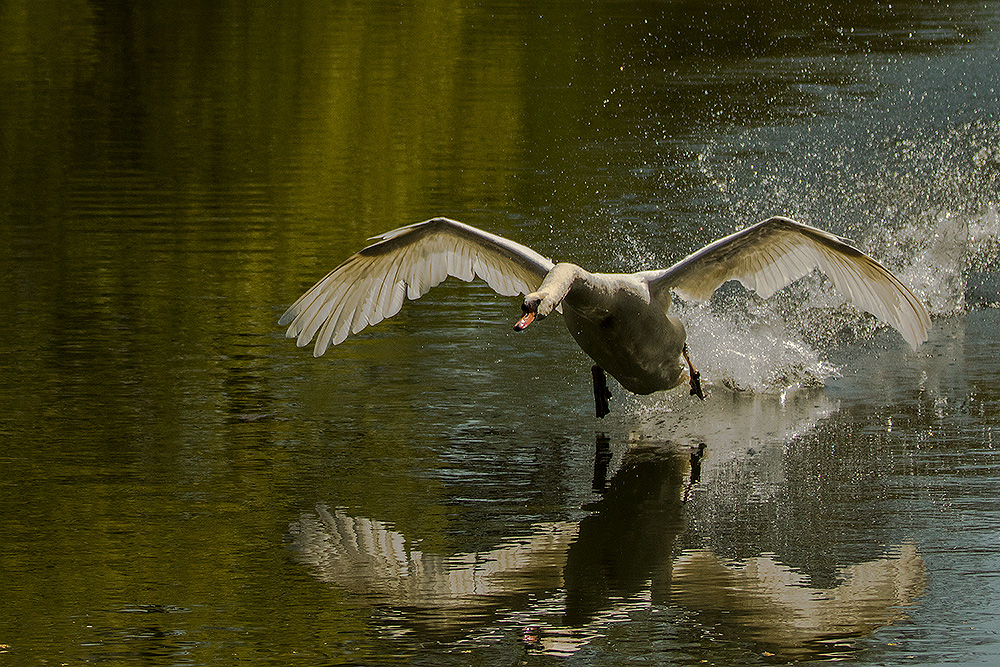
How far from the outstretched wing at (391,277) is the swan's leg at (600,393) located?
0.71m

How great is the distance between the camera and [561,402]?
1116cm

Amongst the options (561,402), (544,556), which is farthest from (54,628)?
(561,402)

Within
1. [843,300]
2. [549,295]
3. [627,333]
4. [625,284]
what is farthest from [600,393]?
[843,300]

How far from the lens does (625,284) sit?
31.8 feet

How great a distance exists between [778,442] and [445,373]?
8.77ft

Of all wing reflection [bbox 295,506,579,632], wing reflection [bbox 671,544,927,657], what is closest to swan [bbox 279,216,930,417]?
wing reflection [bbox 295,506,579,632]

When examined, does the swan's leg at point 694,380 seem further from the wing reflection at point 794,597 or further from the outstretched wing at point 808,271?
the wing reflection at point 794,597

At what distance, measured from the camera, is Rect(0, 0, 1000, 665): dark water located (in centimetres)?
740

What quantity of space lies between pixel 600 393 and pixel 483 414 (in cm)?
82

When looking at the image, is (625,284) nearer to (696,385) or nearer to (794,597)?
(696,385)

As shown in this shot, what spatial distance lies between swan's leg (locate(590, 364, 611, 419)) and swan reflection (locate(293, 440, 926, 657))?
1.67 metres

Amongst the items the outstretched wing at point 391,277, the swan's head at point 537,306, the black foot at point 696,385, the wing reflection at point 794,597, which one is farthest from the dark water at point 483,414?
the swan's head at point 537,306

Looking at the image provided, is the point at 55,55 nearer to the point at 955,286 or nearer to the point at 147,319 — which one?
the point at 147,319

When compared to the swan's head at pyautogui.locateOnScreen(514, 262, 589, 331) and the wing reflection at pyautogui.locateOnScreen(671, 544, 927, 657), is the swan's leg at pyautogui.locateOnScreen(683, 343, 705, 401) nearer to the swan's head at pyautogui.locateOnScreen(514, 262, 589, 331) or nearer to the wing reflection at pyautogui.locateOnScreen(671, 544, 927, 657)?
the swan's head at pyautogui.locateOnScreen(514, 262, 589, 331)
